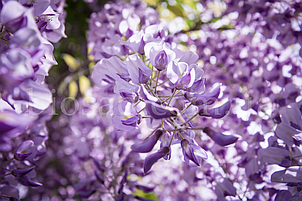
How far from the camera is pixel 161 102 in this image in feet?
1.69

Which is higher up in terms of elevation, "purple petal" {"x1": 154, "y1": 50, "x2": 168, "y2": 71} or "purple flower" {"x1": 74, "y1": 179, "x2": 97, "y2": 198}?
"purple petal" {"x1": 154, "y1": 50, "x2": 168, "y2": 71}

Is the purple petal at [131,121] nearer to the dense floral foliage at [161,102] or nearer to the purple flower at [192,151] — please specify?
the dense floral foliage at [161,102]

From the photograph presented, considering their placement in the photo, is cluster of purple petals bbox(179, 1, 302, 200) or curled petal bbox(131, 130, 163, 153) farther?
cluster of purple petals bbox(179, 1, 302, 200)

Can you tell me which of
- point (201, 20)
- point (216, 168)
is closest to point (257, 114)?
point (216, 168)

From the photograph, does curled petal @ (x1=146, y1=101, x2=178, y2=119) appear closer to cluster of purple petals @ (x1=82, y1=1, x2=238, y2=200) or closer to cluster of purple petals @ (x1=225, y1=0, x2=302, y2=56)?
cluster of purple petals @ (x1=82, y1=1, x2=238, y2=200)

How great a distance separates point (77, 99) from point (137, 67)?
4.36ft

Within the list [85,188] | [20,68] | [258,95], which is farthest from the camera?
[258,95]

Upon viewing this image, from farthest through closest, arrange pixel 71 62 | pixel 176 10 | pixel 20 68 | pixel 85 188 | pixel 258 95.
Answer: pixel 71 62
pixel 176 10
pixel 258 95
pixel 85 188
pixel 20 68

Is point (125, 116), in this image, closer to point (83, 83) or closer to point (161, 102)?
point (161, 102)

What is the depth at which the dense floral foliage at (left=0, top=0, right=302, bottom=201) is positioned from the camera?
1.54 ft

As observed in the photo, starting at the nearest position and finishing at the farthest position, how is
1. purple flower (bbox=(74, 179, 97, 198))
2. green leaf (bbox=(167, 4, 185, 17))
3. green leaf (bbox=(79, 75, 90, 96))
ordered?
purple flower (bbox=(74, 179, 97, 198)) < green leaf (bbox=(167, 4, 185, 17)) < green leaf (bbox=(79, 75, 90, 96))

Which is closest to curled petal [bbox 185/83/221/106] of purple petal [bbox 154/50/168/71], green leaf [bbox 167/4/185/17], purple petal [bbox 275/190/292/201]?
purple petal [bbox 154/50/168/71]

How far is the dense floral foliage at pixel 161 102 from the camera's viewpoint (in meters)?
0.47

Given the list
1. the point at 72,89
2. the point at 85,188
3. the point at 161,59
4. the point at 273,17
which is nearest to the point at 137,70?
the point at 161,59
